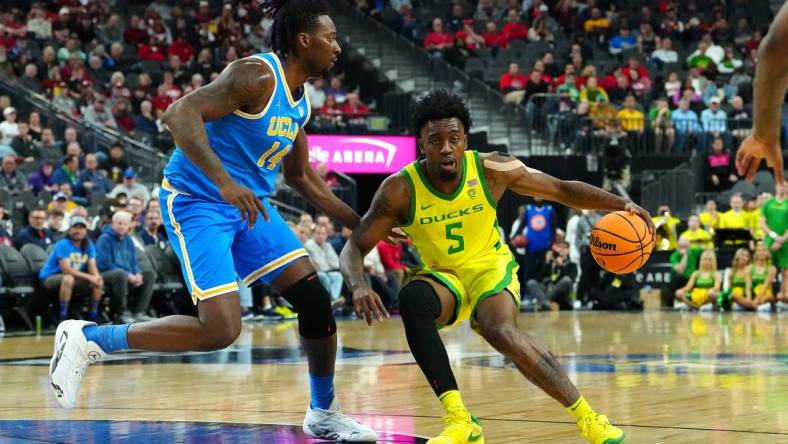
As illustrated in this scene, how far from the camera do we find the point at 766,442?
16.3ft

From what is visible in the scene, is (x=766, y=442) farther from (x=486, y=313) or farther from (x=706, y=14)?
(x=706, y=14)

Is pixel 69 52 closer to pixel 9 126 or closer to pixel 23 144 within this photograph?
pixel 9 126

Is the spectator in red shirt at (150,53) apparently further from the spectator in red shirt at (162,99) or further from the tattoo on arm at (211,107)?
the tattoo on arm at (211,107)

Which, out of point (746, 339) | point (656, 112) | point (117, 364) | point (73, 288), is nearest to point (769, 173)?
point (656, 112)

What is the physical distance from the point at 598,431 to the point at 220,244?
1.77 m

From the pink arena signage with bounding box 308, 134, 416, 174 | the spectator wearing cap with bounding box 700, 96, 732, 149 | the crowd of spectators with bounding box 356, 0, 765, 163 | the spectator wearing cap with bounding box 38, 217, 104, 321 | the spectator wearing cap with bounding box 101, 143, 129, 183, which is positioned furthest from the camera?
the crowd of spectators with bounding box 356, 0, 765, 163

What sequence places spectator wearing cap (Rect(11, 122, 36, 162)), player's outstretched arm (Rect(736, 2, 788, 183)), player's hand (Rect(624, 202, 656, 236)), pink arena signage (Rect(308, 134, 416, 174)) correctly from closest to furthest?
player's outstretched arm (Rect(736, 2, 788, 183)) < player's hand (Rect(624, 202, 656, 236)) < spectator wearing cap (Rect(11, 122, 36, 162)) < pink arena signage (Rect(308, 134, 416, 174))

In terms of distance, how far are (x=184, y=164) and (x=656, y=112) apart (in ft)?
56.0

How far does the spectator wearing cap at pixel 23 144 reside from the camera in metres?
15.6

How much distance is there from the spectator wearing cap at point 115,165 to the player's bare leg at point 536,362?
12.0 m

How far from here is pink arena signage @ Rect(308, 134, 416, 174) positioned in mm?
19141

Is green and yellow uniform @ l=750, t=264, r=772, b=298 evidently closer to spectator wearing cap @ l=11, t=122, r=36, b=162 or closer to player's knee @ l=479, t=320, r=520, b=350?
spectator wearing cap @ l=11, t=122, r=36, b=162

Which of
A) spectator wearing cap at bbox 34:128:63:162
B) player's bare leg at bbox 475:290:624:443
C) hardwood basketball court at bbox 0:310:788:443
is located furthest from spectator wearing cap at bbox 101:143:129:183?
player's bare leg at bbox 475:290:624:443

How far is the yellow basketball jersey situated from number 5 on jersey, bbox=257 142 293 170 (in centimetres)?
56
